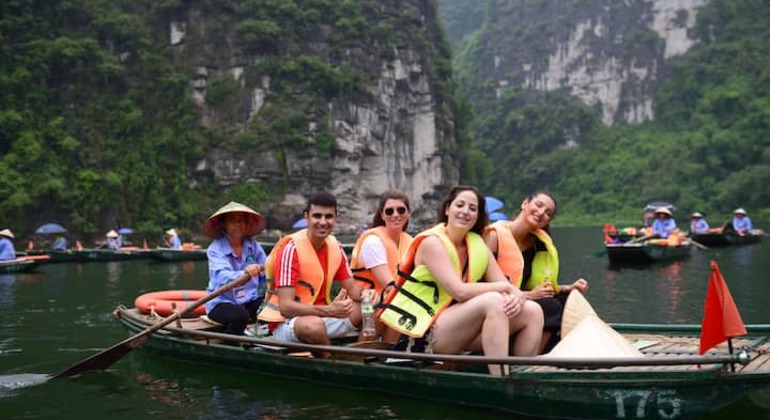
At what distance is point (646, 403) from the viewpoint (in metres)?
4.11

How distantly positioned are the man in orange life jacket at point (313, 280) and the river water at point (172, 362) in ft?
1.64

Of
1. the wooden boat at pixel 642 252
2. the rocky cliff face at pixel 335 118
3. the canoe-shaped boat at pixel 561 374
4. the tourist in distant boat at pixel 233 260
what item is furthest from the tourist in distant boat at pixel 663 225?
the rocky cliff face at pixel 335 118

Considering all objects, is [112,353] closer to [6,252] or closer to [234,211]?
[234,211]

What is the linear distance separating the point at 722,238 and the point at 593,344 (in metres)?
17.9

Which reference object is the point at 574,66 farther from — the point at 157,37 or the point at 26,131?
the point at 26,131

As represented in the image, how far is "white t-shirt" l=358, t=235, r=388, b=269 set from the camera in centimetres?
548

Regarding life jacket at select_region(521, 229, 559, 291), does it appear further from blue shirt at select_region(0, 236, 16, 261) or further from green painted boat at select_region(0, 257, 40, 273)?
blue shirt at select_region(0, 236, 16, 261)

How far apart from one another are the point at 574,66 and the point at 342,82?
44254mm

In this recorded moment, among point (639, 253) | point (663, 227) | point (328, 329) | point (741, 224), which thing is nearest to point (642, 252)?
point (639, 253)

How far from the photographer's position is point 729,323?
155 inches

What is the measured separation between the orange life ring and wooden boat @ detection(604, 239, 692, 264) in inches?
410

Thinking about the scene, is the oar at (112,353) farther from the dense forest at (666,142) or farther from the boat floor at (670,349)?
the dense forest at (666,142)

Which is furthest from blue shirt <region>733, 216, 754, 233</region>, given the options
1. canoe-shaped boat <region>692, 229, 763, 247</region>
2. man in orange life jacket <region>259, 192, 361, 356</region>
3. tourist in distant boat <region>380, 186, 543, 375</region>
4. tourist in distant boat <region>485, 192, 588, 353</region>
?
tourist in distant boat <region>380, 186, 543, 375</region>

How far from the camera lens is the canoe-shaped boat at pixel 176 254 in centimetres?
2038
